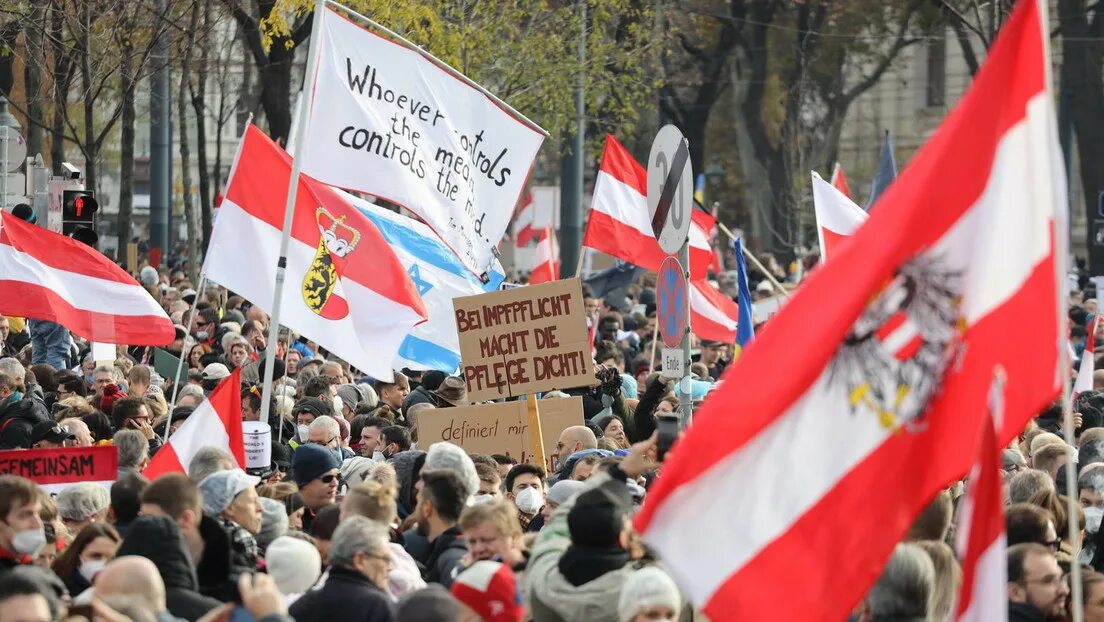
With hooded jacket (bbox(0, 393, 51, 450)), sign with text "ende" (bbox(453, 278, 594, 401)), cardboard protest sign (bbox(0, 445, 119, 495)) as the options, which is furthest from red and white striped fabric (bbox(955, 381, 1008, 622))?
hooded jacket (bbox(0, 393, 51, 450))

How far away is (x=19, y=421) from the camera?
35.7ft

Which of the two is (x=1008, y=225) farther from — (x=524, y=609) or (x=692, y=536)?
(x=524, y=609)

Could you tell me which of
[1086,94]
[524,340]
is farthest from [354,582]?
[1086,94]

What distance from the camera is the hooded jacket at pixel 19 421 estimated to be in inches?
425

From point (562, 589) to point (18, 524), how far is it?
75.0 inches

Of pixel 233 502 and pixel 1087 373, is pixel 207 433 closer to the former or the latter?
pixel 233 502

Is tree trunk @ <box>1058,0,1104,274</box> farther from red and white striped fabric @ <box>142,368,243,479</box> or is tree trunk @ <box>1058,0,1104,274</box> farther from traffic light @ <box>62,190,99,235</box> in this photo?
red and white striped fabric @ <box>142,368,243,479</box>

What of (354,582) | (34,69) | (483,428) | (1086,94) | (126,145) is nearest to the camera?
(354,582)

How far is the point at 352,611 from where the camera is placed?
243 inches

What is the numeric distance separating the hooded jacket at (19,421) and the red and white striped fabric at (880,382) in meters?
6.37

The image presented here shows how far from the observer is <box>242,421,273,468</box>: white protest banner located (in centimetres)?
984

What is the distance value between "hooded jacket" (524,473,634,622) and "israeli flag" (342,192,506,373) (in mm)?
6998

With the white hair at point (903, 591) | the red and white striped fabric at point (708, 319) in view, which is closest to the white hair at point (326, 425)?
the white hair at point (903, 591)

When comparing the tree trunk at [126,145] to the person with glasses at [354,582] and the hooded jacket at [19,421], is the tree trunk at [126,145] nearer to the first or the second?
the hooded jacket at [19,421]
